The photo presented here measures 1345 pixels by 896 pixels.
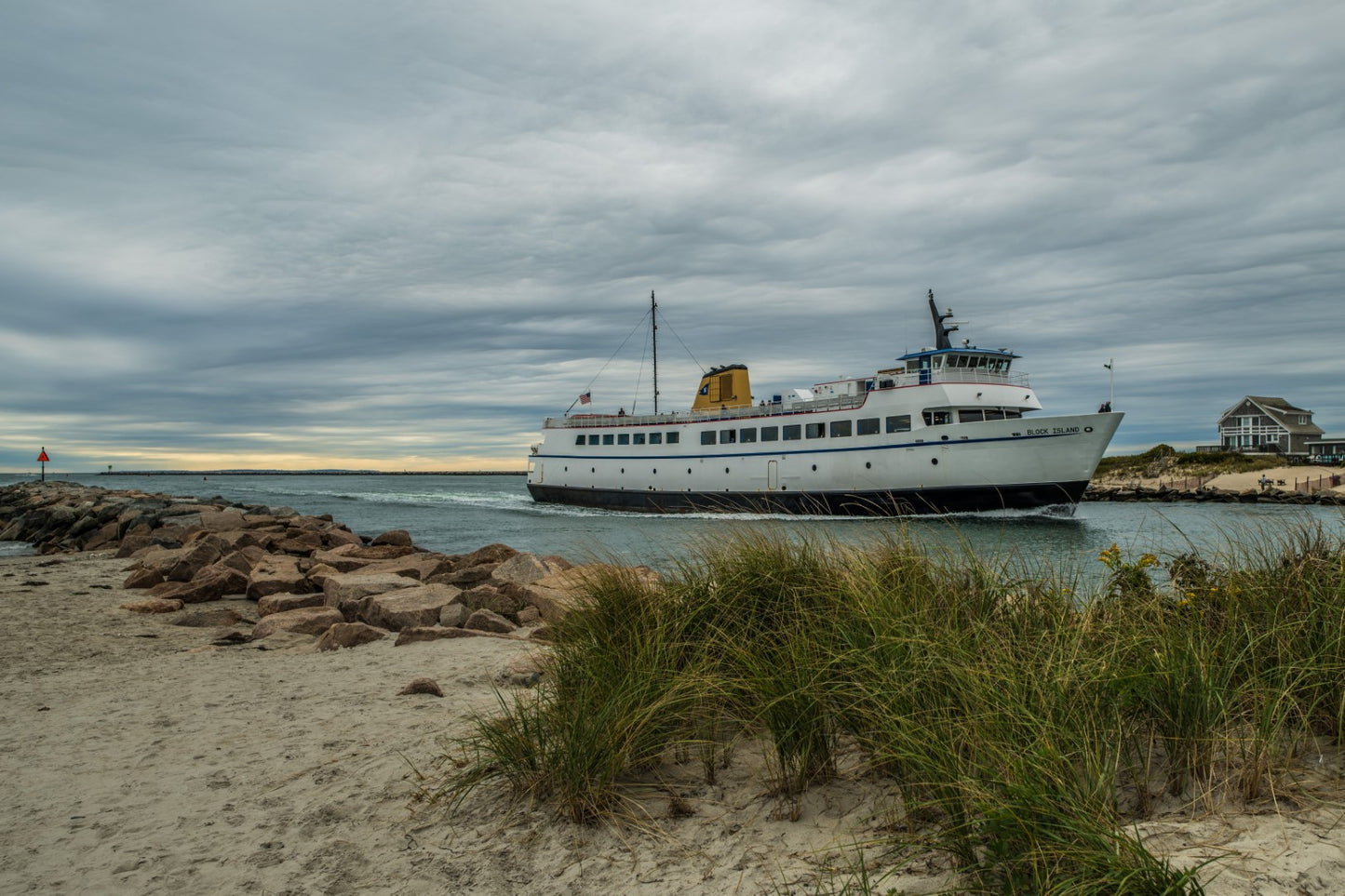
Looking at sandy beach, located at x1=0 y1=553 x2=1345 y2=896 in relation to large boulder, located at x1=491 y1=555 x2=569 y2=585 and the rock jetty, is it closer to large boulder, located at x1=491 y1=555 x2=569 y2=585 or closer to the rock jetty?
the rock jetty

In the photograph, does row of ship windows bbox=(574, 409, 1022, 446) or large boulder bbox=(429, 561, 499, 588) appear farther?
row of ship windows bbox=(574, 409, 1022, 446)

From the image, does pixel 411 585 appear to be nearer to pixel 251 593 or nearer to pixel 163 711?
pixel 251 593

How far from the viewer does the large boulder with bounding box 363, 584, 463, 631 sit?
7656 millimetres

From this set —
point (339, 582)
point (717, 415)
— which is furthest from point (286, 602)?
point (717, 415)

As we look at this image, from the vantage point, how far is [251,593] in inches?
396

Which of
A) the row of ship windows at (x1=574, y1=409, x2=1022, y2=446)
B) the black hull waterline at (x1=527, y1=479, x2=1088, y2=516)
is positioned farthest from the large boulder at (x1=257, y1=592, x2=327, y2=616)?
the row of ship windows at (x1=574, y1=409, x2=1022, y2=446)

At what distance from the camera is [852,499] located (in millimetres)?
30734

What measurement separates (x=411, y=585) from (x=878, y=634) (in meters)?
6.90

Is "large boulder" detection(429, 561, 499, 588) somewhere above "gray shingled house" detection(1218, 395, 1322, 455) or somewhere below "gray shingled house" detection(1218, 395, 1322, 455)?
below

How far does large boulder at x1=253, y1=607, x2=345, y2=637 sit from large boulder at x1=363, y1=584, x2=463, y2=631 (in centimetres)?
36

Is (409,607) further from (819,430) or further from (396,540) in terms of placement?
(819,430)

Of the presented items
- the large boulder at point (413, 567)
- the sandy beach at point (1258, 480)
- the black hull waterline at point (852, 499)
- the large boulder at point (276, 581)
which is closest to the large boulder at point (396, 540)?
the large boulder at point (413, 567)

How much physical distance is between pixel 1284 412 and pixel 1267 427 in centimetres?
221

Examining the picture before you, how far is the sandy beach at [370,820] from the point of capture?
8.56 ft
